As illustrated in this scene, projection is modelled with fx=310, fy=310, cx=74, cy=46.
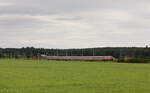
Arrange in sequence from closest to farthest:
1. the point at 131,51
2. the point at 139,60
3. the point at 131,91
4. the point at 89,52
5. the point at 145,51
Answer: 1. the point at 131,91
2. the point at 139,60
3. the point at 145,51
4. the point at 131,51
5. the point at 89,52

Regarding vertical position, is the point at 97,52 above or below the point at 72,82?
above

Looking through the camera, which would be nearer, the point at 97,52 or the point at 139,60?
→ the point at 139,60

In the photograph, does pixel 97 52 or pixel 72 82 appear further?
pixel 97 52

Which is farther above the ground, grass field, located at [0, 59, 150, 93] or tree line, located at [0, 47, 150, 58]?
tree line, located at [0, 47, 150, 58]

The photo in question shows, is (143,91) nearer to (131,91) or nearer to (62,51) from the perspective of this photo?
(131,91)

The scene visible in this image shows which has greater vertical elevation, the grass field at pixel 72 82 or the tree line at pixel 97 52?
the tree line at pixel 97 52

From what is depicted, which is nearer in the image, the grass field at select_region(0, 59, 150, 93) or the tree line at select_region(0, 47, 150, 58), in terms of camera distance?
the grass field at select_region(0, 59, 150, 93)

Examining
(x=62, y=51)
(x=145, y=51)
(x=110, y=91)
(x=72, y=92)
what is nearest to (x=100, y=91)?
(x=110, y=91)

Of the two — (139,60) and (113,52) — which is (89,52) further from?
(139,60)

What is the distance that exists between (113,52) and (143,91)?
13487cm

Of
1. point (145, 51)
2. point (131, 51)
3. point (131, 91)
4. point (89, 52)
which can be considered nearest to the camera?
point (131, 91)

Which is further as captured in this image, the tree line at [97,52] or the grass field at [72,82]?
the tree line at [97,52]

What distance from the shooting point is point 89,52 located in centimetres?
16700

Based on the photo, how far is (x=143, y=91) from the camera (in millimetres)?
16594
